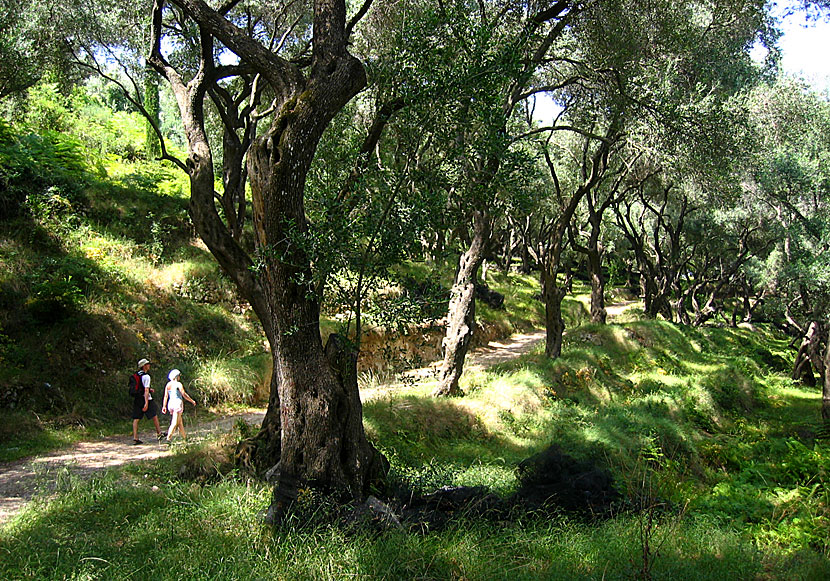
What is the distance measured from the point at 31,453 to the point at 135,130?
19.9 meters

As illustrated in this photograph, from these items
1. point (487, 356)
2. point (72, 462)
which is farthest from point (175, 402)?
point (487, 356)

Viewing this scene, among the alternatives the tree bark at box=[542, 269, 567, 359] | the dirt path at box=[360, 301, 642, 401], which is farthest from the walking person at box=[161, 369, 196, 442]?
the tree bark at box=[542, 269, 567, 359]

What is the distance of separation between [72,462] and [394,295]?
842cm

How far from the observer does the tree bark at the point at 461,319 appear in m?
12.1

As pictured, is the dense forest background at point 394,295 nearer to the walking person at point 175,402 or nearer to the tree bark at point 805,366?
the tree bark at point 805,366

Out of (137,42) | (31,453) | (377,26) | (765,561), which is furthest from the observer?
(137,42)

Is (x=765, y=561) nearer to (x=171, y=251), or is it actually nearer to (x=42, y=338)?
(x=42, y=338)

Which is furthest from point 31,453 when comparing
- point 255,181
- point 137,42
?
point 137,42

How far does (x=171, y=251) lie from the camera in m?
17.5

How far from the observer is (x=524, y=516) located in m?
7.53

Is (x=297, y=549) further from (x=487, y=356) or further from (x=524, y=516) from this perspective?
(x=487, y=356)

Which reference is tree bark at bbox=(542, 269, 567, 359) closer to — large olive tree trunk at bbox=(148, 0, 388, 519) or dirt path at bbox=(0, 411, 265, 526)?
dirt path at bbox=(0, 411, 265, 526)

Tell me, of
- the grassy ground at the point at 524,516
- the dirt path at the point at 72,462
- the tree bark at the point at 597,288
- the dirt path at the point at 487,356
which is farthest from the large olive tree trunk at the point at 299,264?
the tree bark at the point at 597,288

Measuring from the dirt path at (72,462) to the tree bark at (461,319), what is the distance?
3933 millimetres
